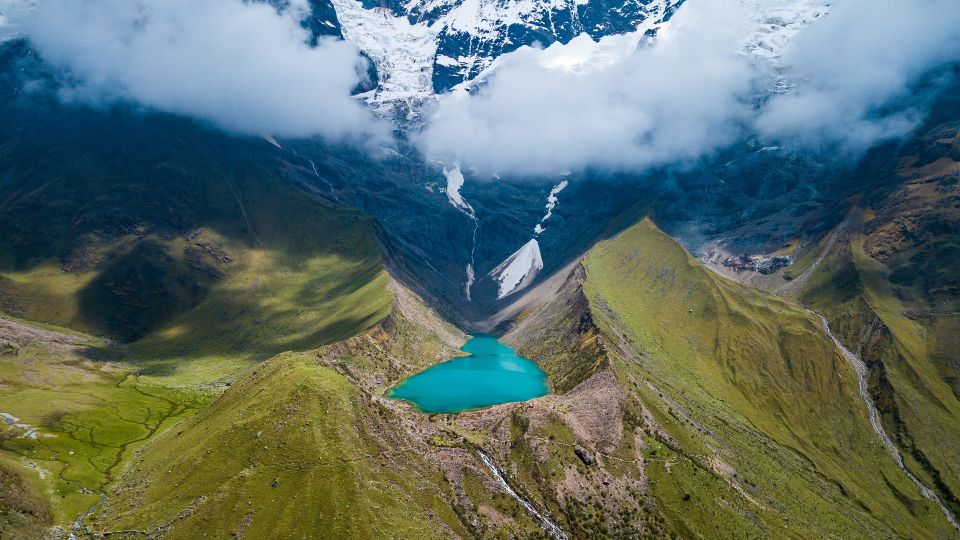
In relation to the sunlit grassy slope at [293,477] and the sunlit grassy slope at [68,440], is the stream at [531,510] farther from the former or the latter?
the sunlit grassy slope at [68,440]

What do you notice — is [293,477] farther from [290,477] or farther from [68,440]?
[68,440]

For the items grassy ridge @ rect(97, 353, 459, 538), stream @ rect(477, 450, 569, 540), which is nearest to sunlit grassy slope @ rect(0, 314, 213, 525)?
grassy ridge @ rect(97, 353, 459, 538)

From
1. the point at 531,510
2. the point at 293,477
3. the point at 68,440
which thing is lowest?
the point at 531,510

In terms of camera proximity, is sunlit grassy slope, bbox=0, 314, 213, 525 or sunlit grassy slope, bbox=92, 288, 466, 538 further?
sunlit grassy slope, bbox=0, 314, 213, 525

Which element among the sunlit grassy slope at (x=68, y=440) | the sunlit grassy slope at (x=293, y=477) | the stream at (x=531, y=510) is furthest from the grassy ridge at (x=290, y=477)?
the stream at (x=531, y=510)

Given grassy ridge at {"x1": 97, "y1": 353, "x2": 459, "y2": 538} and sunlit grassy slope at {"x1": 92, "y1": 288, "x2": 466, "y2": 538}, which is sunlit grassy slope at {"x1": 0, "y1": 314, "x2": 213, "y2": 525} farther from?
grassy ridge at {"x1": 97, "y1": 353, "x2": 459, "y2": 538}

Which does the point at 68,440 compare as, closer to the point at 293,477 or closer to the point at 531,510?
the point at 293,477

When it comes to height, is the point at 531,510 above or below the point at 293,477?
below

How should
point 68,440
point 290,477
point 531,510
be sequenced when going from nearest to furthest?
point 290,477 < point 531,510 < point 68,440

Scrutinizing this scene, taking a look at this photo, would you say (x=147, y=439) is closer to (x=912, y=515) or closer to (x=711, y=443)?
(x=711, y=443)

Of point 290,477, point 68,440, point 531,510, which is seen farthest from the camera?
point 68,440

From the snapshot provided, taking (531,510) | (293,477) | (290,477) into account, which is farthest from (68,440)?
(531,510)

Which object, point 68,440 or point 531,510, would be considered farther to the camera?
point 68,440
